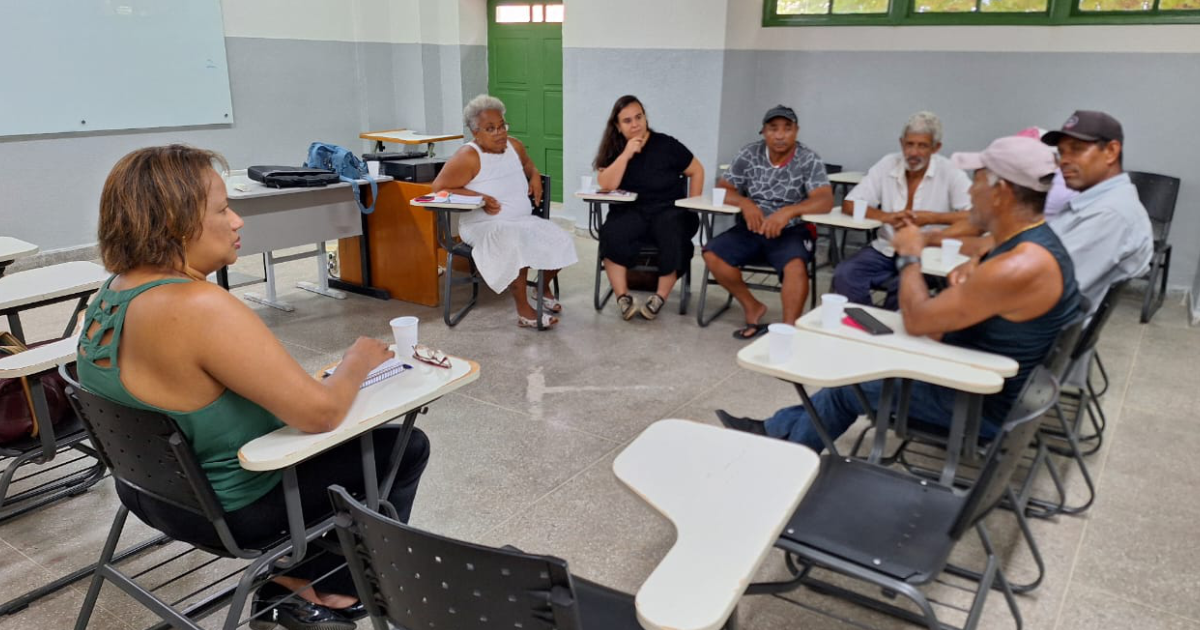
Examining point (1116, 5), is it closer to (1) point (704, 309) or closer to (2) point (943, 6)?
(2) point (943, 6)

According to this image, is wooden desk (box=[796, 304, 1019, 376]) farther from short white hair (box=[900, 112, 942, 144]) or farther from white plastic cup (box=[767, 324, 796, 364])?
short white hair (box=[900, 112, 942, 144])

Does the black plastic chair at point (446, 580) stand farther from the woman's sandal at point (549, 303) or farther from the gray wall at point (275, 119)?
the gray wall at point (275, 119)

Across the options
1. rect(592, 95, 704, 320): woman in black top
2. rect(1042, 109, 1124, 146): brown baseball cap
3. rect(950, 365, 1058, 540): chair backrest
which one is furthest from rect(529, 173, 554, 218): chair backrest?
rect(950, 365, 1058, 540): chair backrest

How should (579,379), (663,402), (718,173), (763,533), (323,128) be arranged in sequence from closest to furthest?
(763,533), (663,402), (579,379), (718,173), (323,128)

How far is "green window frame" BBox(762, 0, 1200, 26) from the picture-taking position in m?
4.92

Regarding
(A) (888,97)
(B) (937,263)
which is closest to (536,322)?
(B) (937,263)

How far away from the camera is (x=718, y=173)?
6.20 metres

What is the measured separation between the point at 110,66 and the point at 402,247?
289 cm

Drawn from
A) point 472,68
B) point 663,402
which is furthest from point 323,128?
point 663,402

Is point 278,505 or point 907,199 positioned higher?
point 907,199

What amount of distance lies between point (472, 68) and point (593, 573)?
253 inches

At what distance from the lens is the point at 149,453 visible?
1573 millimetres

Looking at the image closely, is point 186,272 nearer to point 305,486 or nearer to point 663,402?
point 305,486

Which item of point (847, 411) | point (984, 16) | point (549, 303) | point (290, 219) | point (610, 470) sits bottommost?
point (610, 470)
